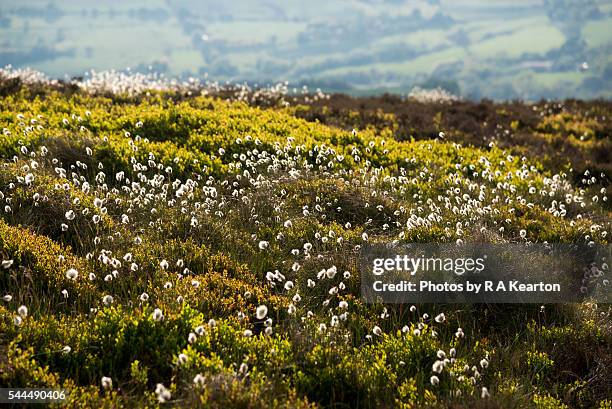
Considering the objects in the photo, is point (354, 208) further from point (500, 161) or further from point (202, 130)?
point (500, 161)

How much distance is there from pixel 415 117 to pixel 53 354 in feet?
44.6

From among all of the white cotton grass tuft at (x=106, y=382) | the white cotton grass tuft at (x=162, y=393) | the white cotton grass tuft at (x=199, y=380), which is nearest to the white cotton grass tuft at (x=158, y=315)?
the white cotton grass tuft at (x=106, y=382)

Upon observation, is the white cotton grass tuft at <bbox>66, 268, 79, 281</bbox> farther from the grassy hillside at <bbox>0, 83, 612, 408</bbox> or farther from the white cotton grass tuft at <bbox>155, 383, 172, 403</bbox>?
the white cotton grass tuft at <bbox>155, 383, 172, 403</bbox>

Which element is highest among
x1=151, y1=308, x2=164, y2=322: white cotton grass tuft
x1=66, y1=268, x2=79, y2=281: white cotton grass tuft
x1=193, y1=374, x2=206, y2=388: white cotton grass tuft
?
x1=66, y1=268, x2=79, y2=281: white cotton grass tuft

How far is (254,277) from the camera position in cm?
625

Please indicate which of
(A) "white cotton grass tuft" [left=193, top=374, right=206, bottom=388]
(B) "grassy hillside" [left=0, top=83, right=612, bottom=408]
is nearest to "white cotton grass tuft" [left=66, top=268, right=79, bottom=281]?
(B) "grassy hillside" [left=0, top=83, right=612, bottom=408]

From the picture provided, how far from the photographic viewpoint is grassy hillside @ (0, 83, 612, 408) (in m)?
4.44

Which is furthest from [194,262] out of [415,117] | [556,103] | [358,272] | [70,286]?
[556,103]

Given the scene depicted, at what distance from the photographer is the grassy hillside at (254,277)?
444 centimetres

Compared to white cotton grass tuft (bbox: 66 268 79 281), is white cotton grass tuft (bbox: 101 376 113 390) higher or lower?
lower

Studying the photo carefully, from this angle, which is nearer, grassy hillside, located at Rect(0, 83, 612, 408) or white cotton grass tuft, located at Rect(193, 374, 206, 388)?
white cotton grass tuft, located at Rect(193, 374, 206, 388)

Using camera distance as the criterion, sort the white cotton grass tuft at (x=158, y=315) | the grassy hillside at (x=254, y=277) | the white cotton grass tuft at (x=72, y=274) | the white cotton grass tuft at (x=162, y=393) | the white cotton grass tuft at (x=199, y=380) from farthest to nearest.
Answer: the white cotton grass tuft at (x=72, y=274), the white cotton grass tuft at (x=158, y=315), the grassy hillside at (x=254, y=277), the white cotton grass tuft at (x=199, y=380), the white cotton grass tuft at (x=162, y=393)

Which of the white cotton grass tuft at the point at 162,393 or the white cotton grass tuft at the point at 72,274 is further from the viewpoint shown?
the white cotton grass tuft at the point at 72,274

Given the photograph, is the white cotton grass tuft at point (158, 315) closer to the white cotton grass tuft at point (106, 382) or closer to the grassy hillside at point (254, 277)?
the grassy hillside at point (254, 277)
